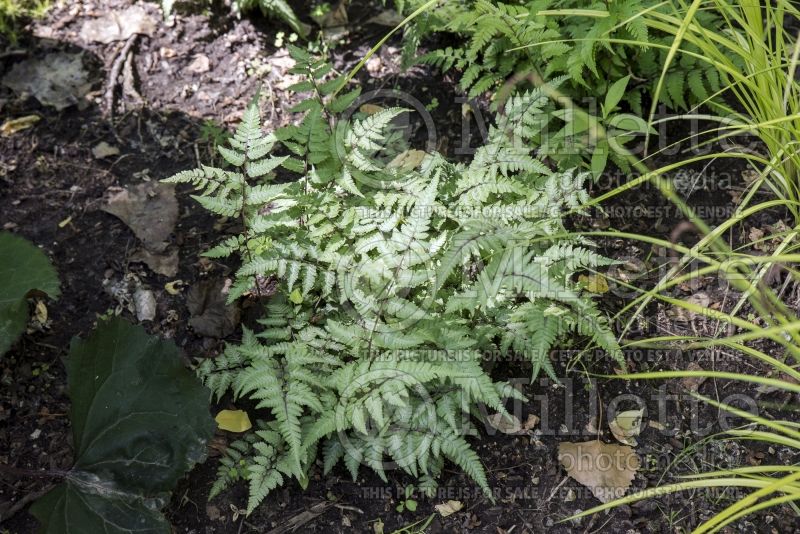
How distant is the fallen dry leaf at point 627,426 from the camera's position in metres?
2.36

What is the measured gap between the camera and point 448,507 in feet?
7.31

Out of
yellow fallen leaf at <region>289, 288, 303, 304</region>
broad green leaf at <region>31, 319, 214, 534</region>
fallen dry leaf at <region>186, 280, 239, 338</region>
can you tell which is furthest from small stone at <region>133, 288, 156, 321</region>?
yellow fallen leaf at <region>289, 288, 303, 304</region>

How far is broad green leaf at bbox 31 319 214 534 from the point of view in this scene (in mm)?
1980

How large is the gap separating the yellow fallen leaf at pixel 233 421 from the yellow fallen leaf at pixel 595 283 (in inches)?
52.1

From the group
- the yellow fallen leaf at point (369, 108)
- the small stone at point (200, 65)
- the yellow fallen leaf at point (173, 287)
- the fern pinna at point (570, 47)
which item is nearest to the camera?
the fern pinna at point (570, 47)

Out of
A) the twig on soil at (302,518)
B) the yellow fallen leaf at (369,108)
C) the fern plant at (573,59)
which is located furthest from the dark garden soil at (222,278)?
the fern plant at (573,59)

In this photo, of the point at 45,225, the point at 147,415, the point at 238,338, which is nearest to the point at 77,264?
the point at 45,225

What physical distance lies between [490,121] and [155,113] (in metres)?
1.51

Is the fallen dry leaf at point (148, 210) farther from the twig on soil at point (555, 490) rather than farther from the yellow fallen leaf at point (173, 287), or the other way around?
the twig on soil at point (555, 490)

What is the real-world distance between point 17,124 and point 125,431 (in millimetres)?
1687

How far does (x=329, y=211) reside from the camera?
2375 mm

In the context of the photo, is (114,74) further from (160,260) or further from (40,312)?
(40,312)

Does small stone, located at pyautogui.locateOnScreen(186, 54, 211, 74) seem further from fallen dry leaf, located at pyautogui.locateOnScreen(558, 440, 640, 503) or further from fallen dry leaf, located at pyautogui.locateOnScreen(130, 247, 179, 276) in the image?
fallen dry leaf, located at pyautogui.locateOnScreen(558, 440, 640, 503)

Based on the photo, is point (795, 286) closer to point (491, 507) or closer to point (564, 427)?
point (564, 427)
